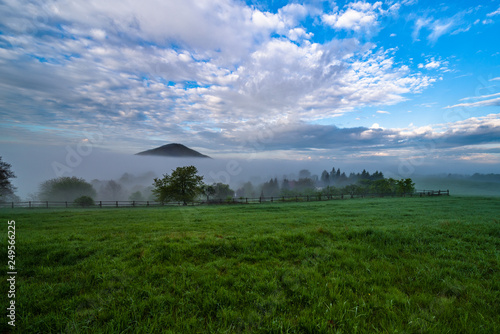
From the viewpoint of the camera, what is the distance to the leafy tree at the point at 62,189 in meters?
79.1

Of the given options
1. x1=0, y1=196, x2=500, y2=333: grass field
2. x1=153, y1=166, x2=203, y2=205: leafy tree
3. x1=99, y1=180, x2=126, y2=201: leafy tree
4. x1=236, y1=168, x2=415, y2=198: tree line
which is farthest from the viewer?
x1=99, y1=180, x2=126, y2=201: leafy tree

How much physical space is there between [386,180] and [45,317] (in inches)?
3542

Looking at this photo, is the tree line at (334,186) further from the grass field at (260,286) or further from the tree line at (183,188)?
the grass field at (260,286)

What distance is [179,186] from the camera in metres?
42.2

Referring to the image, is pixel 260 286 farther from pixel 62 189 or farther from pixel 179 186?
pixel 62 189

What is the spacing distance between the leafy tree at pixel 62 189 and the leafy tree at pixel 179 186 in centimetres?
6154

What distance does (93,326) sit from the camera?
326cm

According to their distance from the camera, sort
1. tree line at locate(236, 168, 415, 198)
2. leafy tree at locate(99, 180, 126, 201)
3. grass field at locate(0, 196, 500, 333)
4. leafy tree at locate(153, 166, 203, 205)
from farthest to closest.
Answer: leafy tree at locate(99, 180, 126, 201), tree line at locate(236, 168, 415, 198), leafy tree at locate(153, 166, 203, 205), grass field at locate(0, 196, 500, 333)

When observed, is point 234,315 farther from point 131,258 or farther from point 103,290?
point 131,258

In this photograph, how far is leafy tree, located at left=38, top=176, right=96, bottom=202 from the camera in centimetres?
7906

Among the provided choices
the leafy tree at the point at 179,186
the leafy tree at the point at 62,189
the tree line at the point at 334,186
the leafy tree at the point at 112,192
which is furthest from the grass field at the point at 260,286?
the leafy tree at the point at 112,192

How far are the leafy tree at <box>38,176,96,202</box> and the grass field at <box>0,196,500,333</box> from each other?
97.3 meters

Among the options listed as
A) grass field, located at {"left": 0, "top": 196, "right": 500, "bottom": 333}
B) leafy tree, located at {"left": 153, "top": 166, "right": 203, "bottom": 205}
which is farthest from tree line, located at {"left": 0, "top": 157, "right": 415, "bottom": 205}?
grass field, located at {"left": 0, "top": 196, "right": 500, "bottom": 333}

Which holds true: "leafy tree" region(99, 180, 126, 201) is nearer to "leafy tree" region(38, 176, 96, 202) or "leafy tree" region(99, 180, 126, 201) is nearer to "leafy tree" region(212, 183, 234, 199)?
"leafy tree" region(38, 176, 96, 202)
